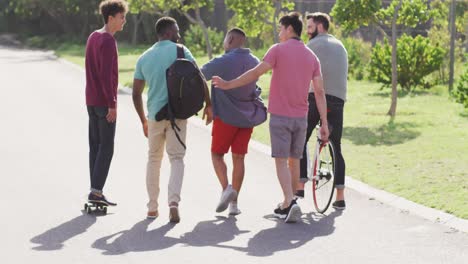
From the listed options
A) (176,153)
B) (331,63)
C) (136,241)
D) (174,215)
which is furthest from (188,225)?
(331,63)

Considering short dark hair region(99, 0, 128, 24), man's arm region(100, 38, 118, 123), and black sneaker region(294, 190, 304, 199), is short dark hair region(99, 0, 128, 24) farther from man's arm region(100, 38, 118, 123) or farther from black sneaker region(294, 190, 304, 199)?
black sneaker region(294, 190, 304, 199)

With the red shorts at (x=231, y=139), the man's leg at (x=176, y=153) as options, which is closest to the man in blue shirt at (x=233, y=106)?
the red shorts at (x=231, y=139)

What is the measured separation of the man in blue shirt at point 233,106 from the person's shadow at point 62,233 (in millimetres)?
1134

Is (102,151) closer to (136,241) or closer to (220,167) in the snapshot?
(220,167)

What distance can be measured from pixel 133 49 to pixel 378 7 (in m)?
32.8

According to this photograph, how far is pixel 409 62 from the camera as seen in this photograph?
23.0 metres

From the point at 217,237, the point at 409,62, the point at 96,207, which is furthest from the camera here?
the point at 409,62

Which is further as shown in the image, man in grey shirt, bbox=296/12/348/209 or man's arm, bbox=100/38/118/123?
man in grey shirt, bbox=296/12/348/209

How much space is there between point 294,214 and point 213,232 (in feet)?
2.46

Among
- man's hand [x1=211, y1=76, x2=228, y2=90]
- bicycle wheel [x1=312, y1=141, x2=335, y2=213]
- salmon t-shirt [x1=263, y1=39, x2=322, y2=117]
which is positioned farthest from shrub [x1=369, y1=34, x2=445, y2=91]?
man's hand [x1=211, y1=76, x2=228, y2=90]

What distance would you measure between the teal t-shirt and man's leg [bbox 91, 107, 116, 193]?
57 centimetres

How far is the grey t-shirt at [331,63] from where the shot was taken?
9.41 metres

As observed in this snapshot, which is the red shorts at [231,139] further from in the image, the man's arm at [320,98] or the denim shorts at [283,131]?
the man's arm at [320,98]

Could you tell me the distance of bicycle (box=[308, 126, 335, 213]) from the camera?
362 inches
